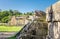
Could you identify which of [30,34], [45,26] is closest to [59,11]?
[45,26]

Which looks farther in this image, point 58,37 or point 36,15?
point 36,15

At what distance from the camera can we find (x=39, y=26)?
173 inches

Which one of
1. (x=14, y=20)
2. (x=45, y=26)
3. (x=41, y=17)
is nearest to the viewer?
(x=45, y=26)

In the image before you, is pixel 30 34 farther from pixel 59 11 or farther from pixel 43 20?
pixel 59 11

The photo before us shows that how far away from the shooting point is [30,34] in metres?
4.59

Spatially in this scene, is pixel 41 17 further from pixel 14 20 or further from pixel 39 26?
pixel 14 20

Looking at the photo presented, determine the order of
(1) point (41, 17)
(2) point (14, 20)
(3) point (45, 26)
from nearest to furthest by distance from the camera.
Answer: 1. (3) point (45, 26)
2. (1) point (41, 17)
3. (2) point (14, 20)

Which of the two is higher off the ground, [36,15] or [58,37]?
[36,15]

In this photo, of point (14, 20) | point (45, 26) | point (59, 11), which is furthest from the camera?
point (14, 20)

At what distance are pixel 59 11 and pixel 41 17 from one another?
1.79m

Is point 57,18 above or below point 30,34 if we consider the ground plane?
above

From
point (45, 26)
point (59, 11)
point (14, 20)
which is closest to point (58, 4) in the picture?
point (59, 11)

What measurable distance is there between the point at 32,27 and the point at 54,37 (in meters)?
1.65

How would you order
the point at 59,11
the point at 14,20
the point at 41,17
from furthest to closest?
the point at 14,20
the point at 41,17
the point at 59,11
